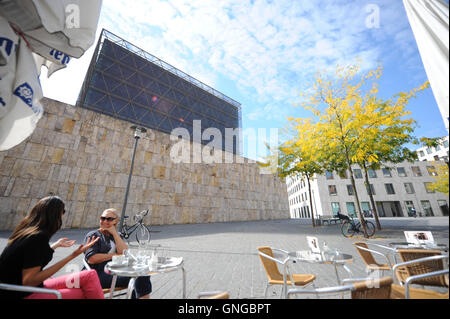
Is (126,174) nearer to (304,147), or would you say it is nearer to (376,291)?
(304,147)

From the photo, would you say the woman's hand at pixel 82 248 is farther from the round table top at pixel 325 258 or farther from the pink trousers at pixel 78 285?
the round table top at pixel 325 258

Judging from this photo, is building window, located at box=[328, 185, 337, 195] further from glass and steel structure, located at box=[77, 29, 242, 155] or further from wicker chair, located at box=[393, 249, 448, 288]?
wicker chair, located at box=[393, 249, 448, 288]

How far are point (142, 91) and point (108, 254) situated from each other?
26.3m

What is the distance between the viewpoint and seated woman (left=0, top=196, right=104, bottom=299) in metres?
1.53

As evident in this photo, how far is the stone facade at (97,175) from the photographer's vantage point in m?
9.98

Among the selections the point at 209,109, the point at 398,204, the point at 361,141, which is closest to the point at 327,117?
the point at 361,141

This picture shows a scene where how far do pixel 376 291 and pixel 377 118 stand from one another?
7.84 meters

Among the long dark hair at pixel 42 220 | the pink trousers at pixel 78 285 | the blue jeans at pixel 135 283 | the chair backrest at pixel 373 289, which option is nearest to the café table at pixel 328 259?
the chair backrest at pixel 373 289

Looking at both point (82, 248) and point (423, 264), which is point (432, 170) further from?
point (82, 248)

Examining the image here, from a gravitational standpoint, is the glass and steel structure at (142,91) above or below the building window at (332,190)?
above

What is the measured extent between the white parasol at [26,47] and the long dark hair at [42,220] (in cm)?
65

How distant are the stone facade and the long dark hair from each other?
11804mm

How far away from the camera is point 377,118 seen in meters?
7.04

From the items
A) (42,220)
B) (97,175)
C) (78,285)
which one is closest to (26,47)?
(42,220)
